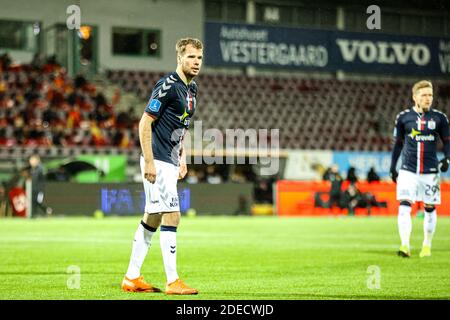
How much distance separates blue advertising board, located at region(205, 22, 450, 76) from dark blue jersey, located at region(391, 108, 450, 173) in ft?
94.6

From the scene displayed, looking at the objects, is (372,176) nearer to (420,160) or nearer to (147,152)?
(420,160)

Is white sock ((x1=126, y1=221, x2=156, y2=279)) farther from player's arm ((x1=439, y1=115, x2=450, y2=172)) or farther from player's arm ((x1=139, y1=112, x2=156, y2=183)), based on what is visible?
player's arm ((x1=439, y1=115, x2=450, y2=172))

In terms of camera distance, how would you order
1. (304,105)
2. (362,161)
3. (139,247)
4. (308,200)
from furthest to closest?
(304,105) → (362,161) → (308,200) → (139,247)

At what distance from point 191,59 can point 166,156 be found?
1002mm

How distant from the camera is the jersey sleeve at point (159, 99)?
30.6 feet

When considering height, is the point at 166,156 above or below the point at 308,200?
above

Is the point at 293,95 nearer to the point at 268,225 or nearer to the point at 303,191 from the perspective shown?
the point at 303,191

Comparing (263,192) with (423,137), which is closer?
(423,137)

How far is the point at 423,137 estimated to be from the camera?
14.9 meters

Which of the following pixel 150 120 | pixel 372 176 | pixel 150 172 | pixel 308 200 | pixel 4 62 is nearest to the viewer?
pixel 150 172

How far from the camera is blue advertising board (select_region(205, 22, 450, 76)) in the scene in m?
43.6

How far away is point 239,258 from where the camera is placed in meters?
14.4

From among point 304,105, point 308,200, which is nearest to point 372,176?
point 308,200

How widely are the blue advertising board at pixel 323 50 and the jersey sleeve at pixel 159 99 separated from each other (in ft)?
112
